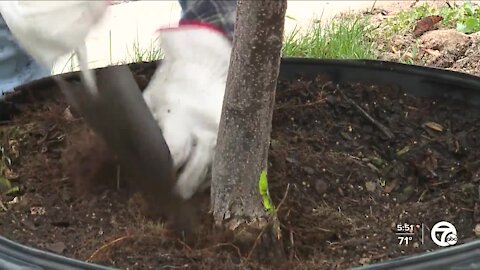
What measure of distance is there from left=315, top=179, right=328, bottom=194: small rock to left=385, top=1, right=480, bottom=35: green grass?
97 cm

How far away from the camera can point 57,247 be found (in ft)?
2.46

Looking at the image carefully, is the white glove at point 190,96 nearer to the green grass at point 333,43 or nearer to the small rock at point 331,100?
the small rock at point 331,100

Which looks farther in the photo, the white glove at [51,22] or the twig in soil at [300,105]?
the twig in soil at [300,105]

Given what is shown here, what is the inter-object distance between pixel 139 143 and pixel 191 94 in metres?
0.13

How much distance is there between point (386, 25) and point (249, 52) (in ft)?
4.02

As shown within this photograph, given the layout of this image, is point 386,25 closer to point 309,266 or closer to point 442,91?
point 442,91

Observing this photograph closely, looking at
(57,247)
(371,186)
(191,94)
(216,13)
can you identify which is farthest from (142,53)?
(57,247)

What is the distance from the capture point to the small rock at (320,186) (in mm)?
910

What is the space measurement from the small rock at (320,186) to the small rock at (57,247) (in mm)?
307

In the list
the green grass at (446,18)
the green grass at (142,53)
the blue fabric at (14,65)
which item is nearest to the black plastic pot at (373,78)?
the green grass at (142,53)

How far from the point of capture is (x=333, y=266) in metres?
0.76

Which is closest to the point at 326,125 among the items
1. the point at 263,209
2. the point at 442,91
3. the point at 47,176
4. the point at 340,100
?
the point at 340,100

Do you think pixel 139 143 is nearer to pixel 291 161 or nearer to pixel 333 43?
pixel 291 161

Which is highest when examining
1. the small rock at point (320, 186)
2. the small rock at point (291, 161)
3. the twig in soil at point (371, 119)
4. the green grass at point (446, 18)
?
the green grass at point (446, 18)
